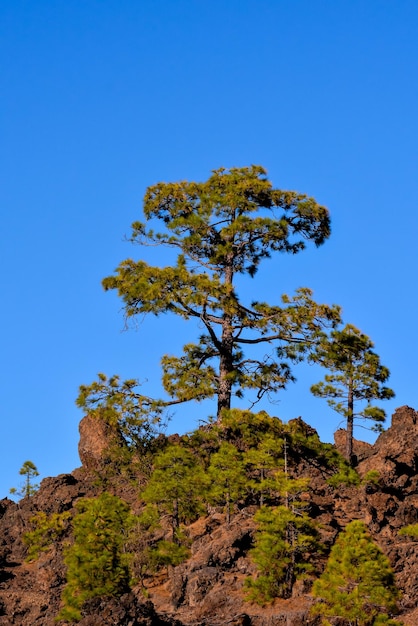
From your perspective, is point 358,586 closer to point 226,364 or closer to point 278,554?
point 278,554

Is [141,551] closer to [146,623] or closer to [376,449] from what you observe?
[146,623]

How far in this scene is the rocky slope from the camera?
2672cm

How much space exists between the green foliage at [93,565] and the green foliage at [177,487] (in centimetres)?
415

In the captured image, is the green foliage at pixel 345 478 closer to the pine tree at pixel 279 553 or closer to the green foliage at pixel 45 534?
the pine tree at pixel 279 553

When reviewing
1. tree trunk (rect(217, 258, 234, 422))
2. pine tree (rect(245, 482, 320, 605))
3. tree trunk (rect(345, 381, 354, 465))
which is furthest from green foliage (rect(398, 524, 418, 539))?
tree trunk (rect(217, 258, 234, 422))

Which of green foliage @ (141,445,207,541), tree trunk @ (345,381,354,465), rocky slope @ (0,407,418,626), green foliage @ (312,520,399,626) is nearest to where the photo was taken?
green foliage @ (312,520,399,626)

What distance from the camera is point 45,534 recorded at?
115 ft

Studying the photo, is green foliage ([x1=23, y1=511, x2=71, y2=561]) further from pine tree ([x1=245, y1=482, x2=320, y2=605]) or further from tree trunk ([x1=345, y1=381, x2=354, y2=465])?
tree trunk ([x1=345, y1=381, x2=354, y2=465])

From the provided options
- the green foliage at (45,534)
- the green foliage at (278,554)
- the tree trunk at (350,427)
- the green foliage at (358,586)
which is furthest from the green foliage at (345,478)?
the green foliage at (45,534)

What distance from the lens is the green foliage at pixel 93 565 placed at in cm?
2677

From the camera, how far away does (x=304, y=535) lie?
1120 inches

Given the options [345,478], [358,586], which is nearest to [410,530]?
[345,478]

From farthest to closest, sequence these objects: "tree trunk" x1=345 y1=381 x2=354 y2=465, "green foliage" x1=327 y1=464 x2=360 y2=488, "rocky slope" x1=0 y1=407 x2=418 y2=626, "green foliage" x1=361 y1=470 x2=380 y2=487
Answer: "tree trunk" x1=345 y1=381 x2=354 y2=465 < "green foliage" x1=327 y1=464 x2=360 y2=488 < "green foliage" x1=361 y1=470 x2=380 y2=487 < "rocky slope" x1=0 y1=407 x2=418 y2=626

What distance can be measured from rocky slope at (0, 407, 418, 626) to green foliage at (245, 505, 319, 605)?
1.30 ft
